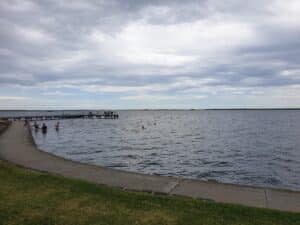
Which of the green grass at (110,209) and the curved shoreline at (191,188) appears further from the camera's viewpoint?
the curved shoreline at (191,188)

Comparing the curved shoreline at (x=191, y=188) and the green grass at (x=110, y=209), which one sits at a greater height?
the green grass at (x=110, y=209)

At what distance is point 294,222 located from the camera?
5.70 metres

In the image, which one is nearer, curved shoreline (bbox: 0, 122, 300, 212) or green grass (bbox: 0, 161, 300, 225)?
green grass (bbox: 0, 161, 300, 225)

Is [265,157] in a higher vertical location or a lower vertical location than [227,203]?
lower

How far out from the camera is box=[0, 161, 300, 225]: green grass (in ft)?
18.5

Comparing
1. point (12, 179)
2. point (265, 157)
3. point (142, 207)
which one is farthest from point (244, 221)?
point (265, 157)

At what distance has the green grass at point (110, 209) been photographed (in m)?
5.64

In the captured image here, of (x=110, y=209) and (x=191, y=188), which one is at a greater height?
(x=110, y=209)

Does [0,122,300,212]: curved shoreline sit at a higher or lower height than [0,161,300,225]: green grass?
lower

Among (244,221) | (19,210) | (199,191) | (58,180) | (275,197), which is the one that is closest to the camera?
(244,221)

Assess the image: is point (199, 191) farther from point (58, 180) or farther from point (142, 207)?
point (58, 180)

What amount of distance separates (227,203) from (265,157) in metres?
19.4

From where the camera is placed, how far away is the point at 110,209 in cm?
622

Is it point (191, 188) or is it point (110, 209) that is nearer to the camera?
point (110, 209)
